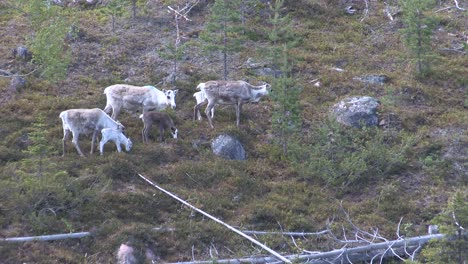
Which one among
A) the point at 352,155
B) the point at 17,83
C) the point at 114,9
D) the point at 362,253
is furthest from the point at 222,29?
the point at 362,253

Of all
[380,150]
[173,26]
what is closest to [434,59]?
[380,150]

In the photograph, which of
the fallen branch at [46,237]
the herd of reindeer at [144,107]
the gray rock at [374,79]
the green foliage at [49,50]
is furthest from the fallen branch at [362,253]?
the gray rock at [374,79]

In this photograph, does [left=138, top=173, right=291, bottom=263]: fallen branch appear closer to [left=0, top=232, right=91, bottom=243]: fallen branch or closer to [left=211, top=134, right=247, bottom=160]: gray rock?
[left=0, top=232, right=91, bottom=243]: fallen branch

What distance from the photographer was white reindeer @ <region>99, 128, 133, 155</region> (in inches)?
746

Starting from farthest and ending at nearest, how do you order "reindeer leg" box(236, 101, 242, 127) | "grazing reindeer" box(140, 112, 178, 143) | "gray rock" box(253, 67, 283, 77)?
"gray rock" box(253, 67, 283, 77), "reindeer leg" box(236, 101, 242, 127), "grazing reindeer" box(140, 112, 178, 143)

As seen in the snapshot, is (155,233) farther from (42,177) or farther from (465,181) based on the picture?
(465,181)

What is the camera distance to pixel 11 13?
Answer: 28266 millimetres

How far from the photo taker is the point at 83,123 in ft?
62.4

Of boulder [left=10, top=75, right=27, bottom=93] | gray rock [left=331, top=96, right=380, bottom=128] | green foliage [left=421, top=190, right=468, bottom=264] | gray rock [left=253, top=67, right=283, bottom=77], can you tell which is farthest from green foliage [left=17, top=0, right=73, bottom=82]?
green foliage [left=421, top=190, right=468, bottom=264]

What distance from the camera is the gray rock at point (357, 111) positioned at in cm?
2117

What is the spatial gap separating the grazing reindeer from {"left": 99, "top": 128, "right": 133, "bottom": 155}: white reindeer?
0.79m

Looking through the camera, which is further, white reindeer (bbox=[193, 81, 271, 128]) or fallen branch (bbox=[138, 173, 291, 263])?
white reindeer (bbox=[193, 81, 271, 128])

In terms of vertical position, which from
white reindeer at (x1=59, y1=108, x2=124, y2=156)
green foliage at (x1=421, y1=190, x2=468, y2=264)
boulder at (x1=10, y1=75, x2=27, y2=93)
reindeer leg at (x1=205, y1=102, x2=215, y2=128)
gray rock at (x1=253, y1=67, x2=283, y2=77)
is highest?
green foliage at (x1=421, y1=190, x2=468, y2=264)

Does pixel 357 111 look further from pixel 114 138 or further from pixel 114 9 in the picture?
pixel 114 9
